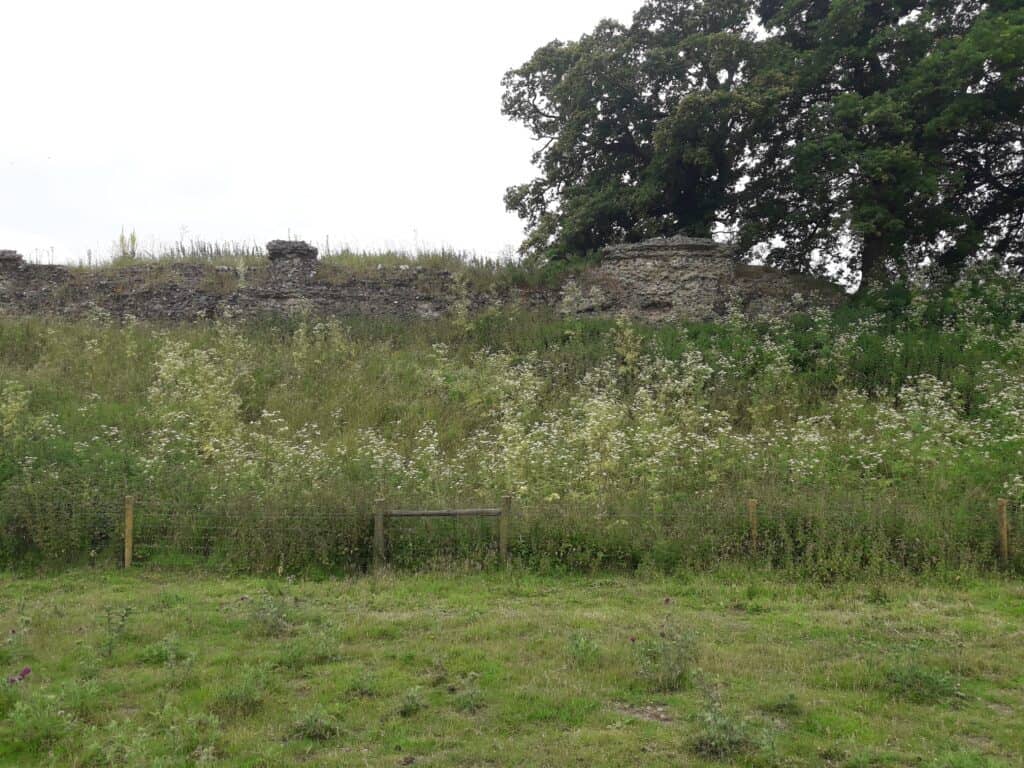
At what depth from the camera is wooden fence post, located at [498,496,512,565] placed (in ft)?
31.7

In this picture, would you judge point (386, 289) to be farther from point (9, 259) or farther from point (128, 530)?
point (128, 530)

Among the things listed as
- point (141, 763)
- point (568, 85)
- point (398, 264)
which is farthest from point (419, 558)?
point (568, 85)

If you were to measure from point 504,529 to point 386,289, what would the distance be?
40.8 feet

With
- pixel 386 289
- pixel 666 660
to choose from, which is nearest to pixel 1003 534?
pixel 666 660

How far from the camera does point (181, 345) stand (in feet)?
57.6

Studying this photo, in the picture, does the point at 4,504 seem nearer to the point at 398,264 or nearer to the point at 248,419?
the point at 248,419

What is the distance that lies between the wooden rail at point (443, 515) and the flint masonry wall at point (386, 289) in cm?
1078

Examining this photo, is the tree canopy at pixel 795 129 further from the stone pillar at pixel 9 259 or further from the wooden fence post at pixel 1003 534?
the stone pillar at pixel 9 259

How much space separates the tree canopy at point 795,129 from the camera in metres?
17.9

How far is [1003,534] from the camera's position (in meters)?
9.21

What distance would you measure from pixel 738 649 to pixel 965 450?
20.4ft

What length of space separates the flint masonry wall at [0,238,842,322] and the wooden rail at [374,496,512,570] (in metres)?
10.8

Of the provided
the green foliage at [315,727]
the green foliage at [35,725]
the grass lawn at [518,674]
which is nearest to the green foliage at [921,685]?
the grass lawn at [518,674]

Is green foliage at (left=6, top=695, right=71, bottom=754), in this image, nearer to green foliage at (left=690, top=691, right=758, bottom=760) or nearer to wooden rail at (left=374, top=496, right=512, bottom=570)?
green foliage at (left=690, top=691, right=758, bottom=760)
